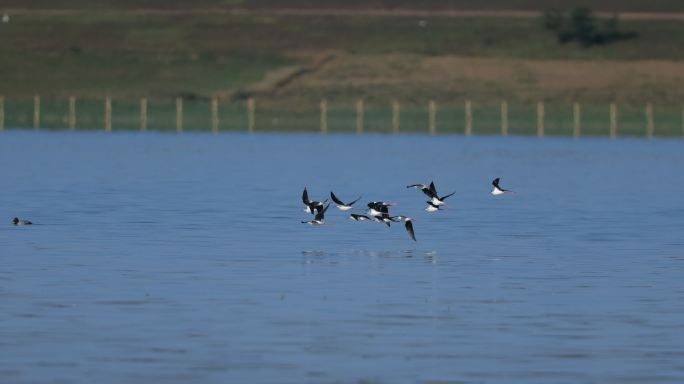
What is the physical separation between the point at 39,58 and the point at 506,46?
31.2 m

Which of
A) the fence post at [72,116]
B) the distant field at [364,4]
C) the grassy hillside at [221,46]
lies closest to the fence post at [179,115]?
the grassy hillside at [221,46]

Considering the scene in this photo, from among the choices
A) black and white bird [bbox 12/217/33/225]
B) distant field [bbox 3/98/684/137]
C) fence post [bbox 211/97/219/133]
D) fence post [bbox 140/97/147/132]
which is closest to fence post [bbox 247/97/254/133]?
distant field [bbox 3/98/684/137]

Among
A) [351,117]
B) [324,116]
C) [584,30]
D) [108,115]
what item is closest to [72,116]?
[108,115]

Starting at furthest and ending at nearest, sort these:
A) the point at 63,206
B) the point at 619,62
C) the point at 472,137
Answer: the point at 619,62, the point at 472,137, the point at 63,206

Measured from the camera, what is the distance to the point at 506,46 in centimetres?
12106

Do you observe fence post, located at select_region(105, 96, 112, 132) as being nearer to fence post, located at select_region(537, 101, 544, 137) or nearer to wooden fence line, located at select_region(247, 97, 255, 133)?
wooden fence line, located at select_region(247, 97, 255, 133)

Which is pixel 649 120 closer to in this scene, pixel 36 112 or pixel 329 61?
pixel 329 61

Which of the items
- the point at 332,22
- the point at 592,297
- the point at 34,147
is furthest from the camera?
the point at 332,22

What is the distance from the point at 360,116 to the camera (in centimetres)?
10694

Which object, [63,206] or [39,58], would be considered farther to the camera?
[39,58]

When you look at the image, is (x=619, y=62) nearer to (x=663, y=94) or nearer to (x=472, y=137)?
(x=663, y=94)

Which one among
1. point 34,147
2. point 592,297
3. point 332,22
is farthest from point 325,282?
point 332,22

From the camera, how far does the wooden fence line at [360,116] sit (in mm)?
105062

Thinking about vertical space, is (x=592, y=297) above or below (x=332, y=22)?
below
